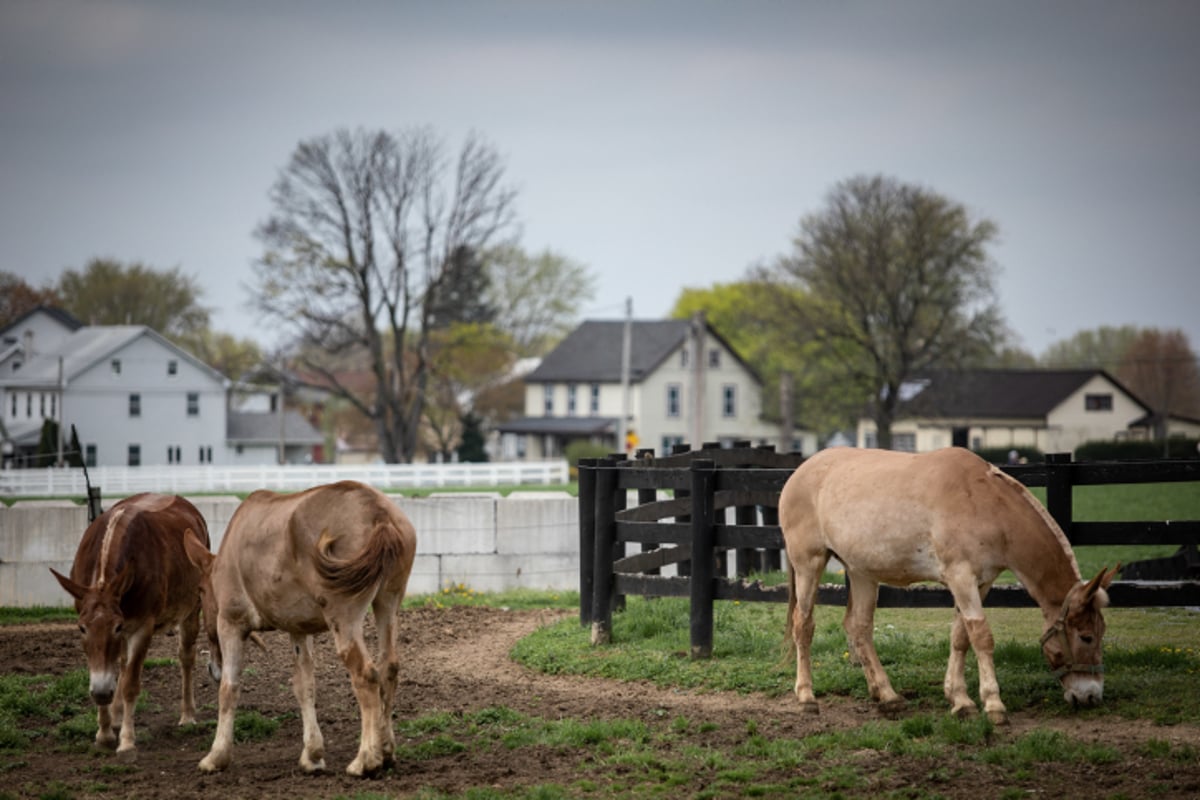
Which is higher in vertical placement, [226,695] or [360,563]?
[360,563]

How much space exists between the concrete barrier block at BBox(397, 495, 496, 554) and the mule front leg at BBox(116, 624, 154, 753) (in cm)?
861

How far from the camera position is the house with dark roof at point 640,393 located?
231 ft

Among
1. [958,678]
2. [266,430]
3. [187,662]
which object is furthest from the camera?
[266,430]

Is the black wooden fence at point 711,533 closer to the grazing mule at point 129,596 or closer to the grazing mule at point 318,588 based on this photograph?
the grazing mule at point 318,588

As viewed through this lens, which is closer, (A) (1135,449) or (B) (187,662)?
(B) (187,662)

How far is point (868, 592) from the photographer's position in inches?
329

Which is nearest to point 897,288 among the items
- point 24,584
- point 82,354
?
point 82,354

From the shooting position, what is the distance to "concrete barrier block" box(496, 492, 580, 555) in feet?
55.0

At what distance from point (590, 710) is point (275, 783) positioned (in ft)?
7.38

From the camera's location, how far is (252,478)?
1535 inches

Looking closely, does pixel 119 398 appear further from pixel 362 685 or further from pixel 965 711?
pixel 965 711

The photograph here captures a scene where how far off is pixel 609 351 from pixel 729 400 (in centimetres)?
765

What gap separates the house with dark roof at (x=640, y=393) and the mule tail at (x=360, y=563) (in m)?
62.4

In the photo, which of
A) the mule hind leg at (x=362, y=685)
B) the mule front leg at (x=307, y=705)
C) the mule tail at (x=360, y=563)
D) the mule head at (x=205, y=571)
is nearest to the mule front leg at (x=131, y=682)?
the mule head at (x=205, y=571)
